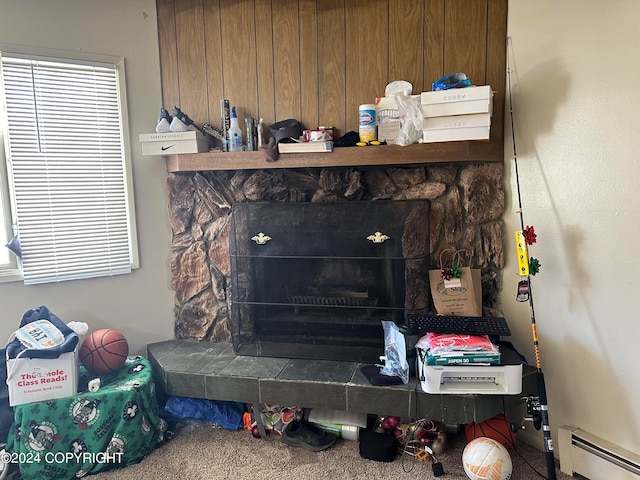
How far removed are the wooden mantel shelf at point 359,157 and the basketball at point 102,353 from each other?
0.95m

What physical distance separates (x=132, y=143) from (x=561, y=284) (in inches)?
90.7

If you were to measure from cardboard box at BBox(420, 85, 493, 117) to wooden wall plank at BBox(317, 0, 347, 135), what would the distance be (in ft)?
1.65

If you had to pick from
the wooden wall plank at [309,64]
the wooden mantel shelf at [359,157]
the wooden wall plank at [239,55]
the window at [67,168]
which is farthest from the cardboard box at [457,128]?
the window at [67,168]

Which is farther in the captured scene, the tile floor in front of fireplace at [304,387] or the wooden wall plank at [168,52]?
the wooden wall plank at [168,52]

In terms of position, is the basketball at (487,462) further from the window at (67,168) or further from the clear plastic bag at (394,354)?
the window at (67,168)

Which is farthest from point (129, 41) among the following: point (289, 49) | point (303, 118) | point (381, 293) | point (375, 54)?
point (381, 293)

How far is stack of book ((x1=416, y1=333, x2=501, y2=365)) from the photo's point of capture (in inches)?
72.6

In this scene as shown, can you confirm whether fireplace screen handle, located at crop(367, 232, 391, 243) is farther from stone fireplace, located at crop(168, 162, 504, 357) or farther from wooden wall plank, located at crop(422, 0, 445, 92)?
wooden wall plank, located at crop(422, 0, 445, 92)

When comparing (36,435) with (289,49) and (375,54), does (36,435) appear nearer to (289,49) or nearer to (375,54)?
(289,49)

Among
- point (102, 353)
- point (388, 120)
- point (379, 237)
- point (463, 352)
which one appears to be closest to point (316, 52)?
point (388, 120)

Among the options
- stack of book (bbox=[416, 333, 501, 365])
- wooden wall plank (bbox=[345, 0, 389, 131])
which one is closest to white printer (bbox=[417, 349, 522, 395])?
stack of book (bbox=[416, 333, 501, 365])

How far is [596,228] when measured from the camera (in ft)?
5.91

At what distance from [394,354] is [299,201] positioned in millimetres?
920

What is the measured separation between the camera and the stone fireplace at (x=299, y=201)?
2.19 m
